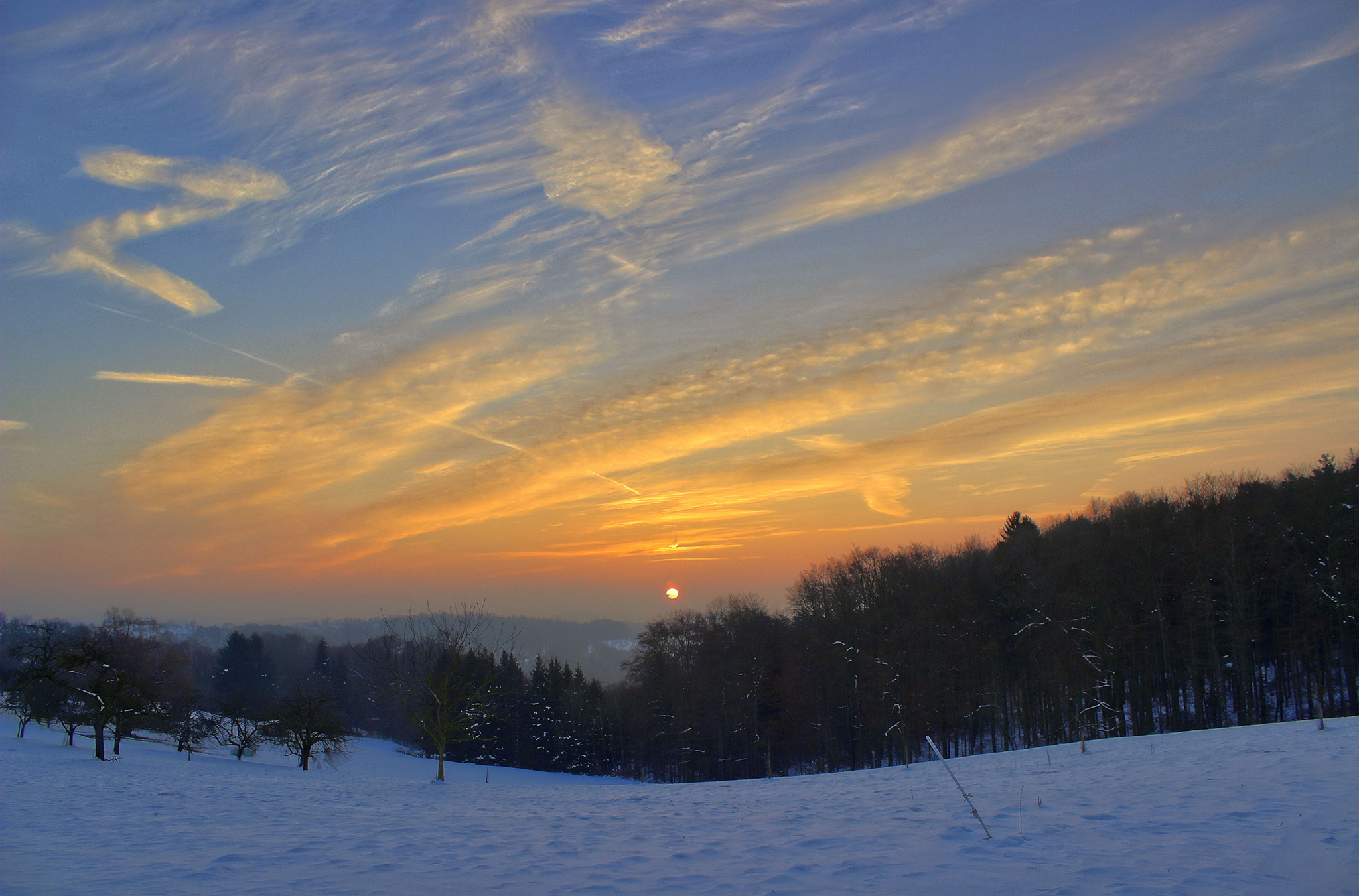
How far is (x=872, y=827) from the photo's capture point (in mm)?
10039

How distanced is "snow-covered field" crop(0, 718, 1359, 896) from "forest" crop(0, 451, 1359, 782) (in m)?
12.4

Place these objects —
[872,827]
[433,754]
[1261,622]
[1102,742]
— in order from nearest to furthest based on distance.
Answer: [872,827]
[1102,742]
[1261,622]
[433,754]

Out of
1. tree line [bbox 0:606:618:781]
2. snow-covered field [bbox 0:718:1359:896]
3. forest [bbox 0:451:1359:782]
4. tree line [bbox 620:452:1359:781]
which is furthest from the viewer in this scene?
tree line [bbox 620:452:1359:781]

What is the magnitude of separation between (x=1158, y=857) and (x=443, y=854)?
850cm

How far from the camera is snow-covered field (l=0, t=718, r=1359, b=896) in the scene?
710 centimetres

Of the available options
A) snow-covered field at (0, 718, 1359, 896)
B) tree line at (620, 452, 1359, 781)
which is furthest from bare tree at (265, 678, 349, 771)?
tree line at (620, 452, 1359, 781)

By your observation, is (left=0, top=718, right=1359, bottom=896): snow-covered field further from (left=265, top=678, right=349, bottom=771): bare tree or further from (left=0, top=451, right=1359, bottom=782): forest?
(left=265, top=678, right=349, bottom=771): bare tree

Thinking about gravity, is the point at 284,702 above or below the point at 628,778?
above

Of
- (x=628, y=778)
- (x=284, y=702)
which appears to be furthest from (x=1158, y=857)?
(x=628, y=778)

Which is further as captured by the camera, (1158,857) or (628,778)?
(628,778)

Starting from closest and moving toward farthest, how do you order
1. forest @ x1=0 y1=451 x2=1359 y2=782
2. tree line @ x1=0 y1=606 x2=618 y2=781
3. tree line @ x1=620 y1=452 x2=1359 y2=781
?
tree line @ x1=0 y1=606 x2=618 y2=781
forest @ x1=0 y1=451 x2=1359 y2=782
tree line @ x1=620 y1=452 x2=1359 y2=781

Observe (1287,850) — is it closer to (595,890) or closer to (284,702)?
(595,890)

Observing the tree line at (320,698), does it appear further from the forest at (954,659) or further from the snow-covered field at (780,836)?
the snow-covered field at (780,836)

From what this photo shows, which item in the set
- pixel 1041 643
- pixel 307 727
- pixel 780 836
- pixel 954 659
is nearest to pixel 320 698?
pixel 307 727
